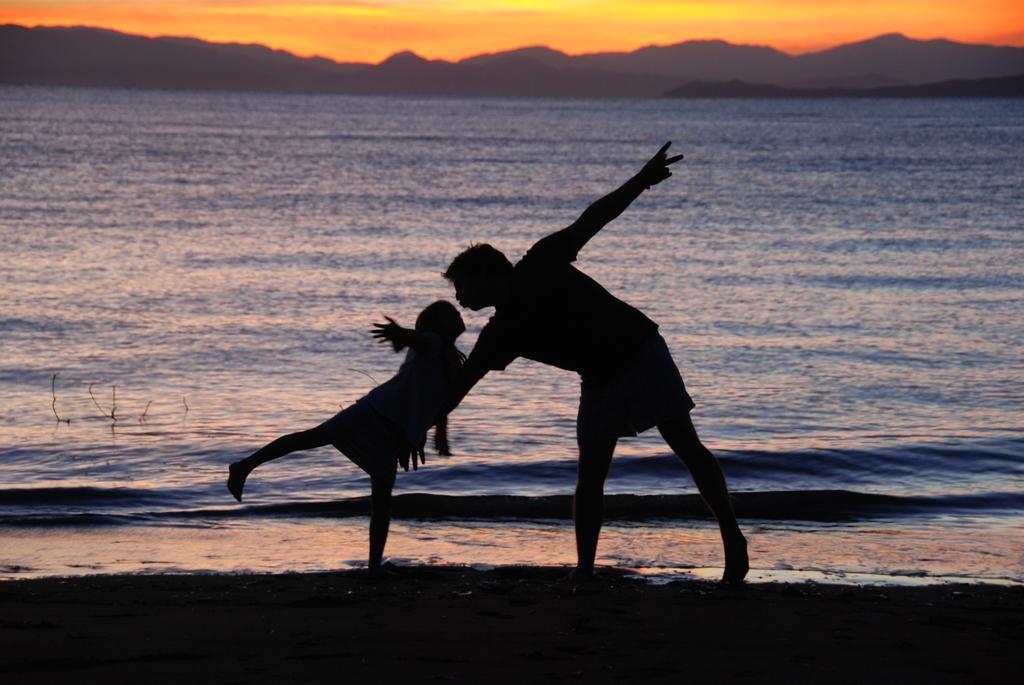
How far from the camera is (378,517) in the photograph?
5980 mm

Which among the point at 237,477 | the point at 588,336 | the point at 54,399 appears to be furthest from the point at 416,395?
the point at 54,399

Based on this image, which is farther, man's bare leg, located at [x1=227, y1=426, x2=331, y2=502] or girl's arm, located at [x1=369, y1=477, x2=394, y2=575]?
girl's arm, located at [x1=369, y1=477, x2=394, y2=575]

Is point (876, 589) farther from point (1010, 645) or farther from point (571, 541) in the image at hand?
point (571, 541)

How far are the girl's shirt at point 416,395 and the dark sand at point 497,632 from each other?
74 centimetres

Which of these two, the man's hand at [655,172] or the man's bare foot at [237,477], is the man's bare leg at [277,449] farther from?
the man's hand at [655,172]

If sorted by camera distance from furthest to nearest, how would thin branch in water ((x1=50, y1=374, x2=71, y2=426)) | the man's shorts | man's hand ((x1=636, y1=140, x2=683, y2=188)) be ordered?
thin branch in water ((x1=50, y1=374, x2=71, y2=426)) < the man's shorts < man's hand ((x1=636, y1=140, x2=683, y2=188))

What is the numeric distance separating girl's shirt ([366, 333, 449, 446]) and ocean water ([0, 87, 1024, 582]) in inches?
54.0

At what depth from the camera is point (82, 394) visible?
12102mm

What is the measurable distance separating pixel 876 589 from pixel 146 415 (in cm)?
737

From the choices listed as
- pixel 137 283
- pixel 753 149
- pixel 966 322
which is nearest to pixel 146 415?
pixel 137 283

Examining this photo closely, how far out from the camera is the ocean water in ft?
25.1

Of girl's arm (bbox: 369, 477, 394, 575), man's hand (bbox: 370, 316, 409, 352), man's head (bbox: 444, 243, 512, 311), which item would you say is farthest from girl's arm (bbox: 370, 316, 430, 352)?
girl's arm (bbox: 369, 477, 394, 575)

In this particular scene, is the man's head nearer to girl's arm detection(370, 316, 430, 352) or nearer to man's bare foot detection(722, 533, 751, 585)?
girl's arm detection(370, 316, 430, 352)

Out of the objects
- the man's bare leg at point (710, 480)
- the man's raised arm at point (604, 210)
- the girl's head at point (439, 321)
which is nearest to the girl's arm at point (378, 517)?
the girl's head at point (439, 321)
